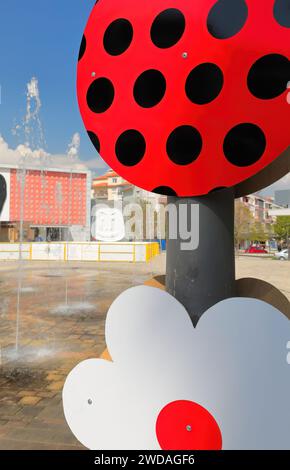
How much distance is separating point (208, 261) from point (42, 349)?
141 inches

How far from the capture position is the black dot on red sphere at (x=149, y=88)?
1531 millimetres

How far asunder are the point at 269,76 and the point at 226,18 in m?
0.28

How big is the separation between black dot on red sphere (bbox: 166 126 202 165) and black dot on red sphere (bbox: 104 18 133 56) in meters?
0.43

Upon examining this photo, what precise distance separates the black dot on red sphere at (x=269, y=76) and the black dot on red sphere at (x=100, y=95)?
571mm

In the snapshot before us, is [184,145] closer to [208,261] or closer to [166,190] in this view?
[166,190]

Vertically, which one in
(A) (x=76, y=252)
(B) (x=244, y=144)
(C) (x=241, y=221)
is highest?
(C) (x=241, y=221)

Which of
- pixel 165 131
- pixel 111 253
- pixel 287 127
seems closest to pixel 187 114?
pixel 165 131

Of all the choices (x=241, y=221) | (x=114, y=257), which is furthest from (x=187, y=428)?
(x=241, y=221)

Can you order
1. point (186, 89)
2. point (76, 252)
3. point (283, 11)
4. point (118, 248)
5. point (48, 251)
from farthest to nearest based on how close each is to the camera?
point (76, 252)
point (48, 251)
point (118, 248)
point (186, 89)
point (283, 11)

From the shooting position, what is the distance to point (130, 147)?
Result: 161 cm

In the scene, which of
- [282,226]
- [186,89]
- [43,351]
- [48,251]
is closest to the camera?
[186,89]

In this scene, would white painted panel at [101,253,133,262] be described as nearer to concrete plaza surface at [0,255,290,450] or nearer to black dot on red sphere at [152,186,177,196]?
concrete plaza surface at [0,255,290,450]

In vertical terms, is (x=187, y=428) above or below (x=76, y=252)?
above

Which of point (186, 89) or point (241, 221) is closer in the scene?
point (186, 89)
